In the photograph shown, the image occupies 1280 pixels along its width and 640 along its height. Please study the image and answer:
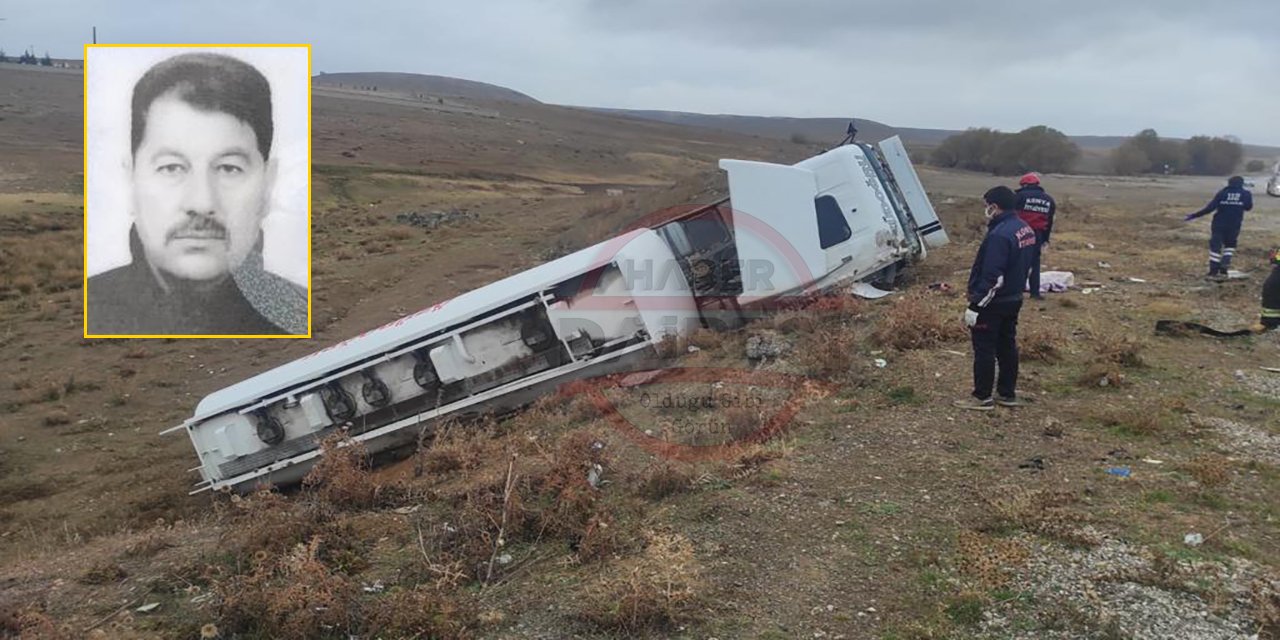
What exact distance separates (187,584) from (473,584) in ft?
6.33

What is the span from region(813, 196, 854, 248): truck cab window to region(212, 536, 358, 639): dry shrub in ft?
23.8

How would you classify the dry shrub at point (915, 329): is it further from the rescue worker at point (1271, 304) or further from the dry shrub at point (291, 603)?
the dry shrub at point (291, 603)

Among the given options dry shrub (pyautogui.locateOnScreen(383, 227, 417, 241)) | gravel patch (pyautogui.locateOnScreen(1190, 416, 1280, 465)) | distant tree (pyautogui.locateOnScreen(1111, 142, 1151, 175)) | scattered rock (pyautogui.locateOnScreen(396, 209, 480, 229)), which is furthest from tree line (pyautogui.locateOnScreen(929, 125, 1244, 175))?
gravel patch (pyautogui.locateOnScreen(1190, 416, 1280, 465))

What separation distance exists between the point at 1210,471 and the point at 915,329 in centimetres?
353

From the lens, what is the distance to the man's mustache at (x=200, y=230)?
254 inches

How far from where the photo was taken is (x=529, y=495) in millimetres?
5656

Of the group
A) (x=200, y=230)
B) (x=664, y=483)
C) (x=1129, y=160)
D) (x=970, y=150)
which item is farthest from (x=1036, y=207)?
(x=1129, y=160)

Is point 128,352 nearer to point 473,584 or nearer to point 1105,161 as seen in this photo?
point 473,584

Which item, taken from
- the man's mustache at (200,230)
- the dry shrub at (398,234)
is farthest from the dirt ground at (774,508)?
the dry shrub at (398,234)

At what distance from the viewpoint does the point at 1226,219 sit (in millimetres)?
11914

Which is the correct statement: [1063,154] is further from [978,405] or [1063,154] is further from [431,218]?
[978,405]

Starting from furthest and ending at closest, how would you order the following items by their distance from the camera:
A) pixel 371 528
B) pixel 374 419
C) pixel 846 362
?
pixel 374 419 < pixel 846 362 < pixel 371 528

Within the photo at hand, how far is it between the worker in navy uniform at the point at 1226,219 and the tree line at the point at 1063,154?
53442 millimetres

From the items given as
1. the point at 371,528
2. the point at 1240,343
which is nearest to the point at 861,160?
the point at 1240,343
